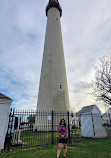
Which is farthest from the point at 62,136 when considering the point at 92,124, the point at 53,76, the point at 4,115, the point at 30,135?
the point at 53,76

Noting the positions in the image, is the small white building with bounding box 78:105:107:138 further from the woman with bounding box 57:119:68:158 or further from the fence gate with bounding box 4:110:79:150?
the woman with bounding box 57:119:68:158

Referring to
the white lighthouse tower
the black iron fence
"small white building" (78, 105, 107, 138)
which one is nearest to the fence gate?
the black iron fence

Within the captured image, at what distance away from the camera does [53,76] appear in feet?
55.9

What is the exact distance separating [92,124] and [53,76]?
9.11 metres

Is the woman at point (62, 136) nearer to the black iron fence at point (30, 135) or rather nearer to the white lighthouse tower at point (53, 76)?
the black iron fence at point (30, 135)

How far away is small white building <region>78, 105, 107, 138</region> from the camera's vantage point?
10648mm

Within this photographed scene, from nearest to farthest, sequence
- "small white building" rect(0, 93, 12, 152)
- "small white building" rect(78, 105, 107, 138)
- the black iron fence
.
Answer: "small white building" rect(0, 93, 12, 152)
the black iron fence
"small white building" rect(78, 105, 107, 138)

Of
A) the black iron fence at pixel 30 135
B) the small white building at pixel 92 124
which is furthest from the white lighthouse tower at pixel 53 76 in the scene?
the small white building at pixel 92 124

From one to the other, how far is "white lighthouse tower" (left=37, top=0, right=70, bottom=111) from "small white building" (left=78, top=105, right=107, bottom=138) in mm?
5030

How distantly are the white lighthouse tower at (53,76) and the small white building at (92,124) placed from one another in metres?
5.03

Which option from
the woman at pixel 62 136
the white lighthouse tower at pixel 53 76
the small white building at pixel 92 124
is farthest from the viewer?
the white lighthouse tower at pixel 53 76

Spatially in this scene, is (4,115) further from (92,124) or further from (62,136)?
(92,124)

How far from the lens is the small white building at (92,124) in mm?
10648

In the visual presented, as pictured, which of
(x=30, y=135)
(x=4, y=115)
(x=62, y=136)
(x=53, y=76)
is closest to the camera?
(x=62, y=136)
